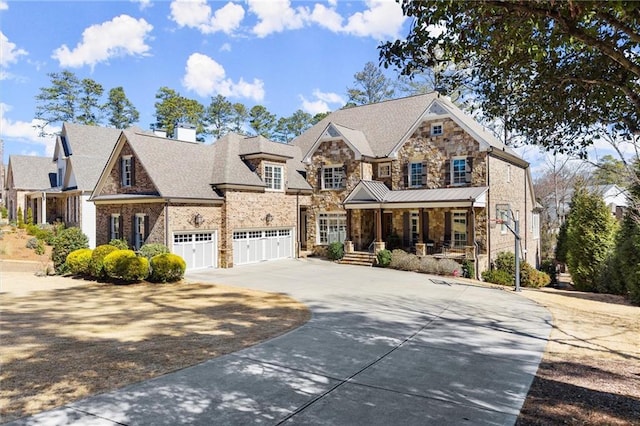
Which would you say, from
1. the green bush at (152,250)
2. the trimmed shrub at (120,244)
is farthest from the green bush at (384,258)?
the trimmed shrub at (120,244)

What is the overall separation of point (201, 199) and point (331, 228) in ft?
31.0

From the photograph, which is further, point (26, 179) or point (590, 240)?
point (26, 179)

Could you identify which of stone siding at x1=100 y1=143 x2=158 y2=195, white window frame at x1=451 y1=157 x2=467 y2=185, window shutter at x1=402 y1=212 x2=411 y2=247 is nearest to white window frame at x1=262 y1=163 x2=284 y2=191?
stone siding at x1=100 y1=143 x2=158 y2=195

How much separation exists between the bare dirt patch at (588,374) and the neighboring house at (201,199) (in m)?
15.6

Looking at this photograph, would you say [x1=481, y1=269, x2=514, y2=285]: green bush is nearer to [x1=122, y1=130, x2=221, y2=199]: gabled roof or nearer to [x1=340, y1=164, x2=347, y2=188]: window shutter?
[x1=340, y1=164, x2=347, y2=188]: window shutter

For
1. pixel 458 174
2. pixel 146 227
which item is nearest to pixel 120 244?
pixel 146 227

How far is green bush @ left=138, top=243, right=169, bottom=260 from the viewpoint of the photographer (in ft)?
60.4

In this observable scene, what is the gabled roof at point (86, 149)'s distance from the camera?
97.6 ft

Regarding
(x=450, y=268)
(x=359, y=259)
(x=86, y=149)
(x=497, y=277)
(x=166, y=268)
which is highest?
(x=86, y=149)

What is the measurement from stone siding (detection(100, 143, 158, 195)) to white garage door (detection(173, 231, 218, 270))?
2745mm

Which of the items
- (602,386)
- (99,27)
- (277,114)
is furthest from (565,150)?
(277,114)

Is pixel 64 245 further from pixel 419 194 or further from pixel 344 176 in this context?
→ pixel 419 194

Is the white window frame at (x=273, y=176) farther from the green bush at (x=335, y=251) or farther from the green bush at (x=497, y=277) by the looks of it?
the green bush at (x=497, y=277)

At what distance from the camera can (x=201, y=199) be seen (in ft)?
67.5
